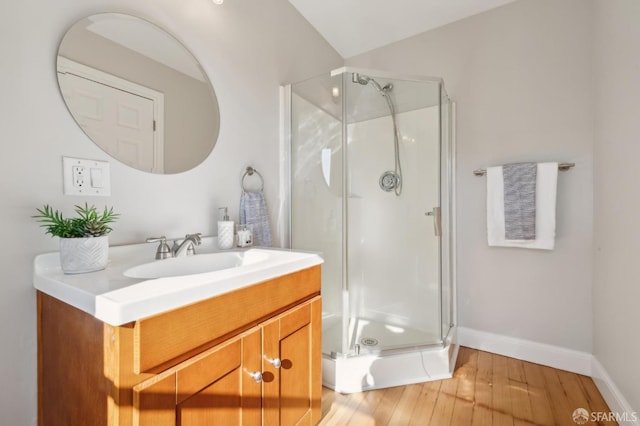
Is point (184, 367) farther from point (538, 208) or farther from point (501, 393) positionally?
point (538, 208)

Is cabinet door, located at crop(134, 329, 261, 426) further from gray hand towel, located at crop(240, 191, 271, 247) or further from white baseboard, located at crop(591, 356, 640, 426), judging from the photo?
white baseboard, located at crop(591, 356, 640, 426)

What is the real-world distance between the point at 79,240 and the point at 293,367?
2.61 feet

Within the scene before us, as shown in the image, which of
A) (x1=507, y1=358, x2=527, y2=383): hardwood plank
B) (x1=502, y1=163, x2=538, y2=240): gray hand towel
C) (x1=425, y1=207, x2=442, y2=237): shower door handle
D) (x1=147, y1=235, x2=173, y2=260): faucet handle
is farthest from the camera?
(x1=425, y1=207, x2=442, y2=237): shower door handle

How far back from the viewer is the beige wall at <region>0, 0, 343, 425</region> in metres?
0.82

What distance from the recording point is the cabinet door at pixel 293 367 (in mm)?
926

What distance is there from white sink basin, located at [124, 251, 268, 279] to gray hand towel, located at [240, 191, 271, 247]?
0.29 m

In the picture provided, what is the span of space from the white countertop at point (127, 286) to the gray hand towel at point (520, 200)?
161 centimetres

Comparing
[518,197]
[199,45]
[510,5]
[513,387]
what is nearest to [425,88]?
[510,5]

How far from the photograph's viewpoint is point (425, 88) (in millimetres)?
1960

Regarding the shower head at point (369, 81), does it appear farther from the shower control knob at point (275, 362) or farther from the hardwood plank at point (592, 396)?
the hardwood plank at point (592, 396)

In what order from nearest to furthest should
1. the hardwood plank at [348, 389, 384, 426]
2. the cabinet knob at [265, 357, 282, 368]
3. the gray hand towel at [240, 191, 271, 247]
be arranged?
the cabinet knob at [265, 357, 282, 368] → the hardwood plank at [348, 389, 384, 426] → the gray hand towel at [240, 191, 271, 247]

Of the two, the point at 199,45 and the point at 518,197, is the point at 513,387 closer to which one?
the point at 518,197

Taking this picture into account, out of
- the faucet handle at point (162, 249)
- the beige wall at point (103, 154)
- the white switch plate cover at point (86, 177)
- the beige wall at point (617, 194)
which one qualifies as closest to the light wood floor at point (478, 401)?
the beige wall at point (617, 194)

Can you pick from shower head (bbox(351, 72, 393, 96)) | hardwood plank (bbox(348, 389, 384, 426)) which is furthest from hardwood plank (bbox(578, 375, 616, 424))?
shower head (bbox(351, 72, 393, 96))
